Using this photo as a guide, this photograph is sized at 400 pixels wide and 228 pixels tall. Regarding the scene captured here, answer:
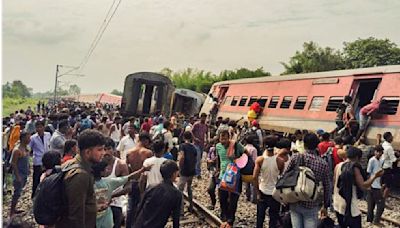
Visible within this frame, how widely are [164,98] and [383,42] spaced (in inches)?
1172

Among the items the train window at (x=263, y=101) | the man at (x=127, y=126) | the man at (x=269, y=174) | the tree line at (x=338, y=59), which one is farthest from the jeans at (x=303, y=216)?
the tree line at (x=338, y=59)

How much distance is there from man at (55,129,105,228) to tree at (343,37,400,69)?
42.6 metres

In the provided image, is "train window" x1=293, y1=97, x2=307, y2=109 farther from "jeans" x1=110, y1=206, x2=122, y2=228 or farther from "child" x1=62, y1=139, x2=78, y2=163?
"jeans" x1=110, y1=206, x2=122, y2=228

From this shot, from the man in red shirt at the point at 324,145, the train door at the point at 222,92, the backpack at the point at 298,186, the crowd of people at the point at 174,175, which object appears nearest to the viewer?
the crowd of people at the point at 174,175

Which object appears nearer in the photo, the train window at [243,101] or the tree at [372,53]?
the train window at [243,101]

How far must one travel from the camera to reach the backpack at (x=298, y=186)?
473cm

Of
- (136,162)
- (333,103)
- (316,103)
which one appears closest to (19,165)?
(136,162)

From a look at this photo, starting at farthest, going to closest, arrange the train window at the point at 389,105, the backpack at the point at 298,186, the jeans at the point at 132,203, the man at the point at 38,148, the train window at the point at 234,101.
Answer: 1. the train window at the point at 234,101
2. the train window at the point at 389,105
3. the man at the point at 38,148
4. the jeans at the point at 132,203
5. the backpack at the point at 298,186

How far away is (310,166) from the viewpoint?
493 cm

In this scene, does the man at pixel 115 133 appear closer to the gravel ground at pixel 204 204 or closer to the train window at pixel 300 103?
the gravel ground at pixel 204 204

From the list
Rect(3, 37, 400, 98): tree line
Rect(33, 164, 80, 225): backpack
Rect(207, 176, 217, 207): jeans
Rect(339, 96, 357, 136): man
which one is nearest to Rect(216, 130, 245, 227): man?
Rect(207, 176, 217, 207): jeans

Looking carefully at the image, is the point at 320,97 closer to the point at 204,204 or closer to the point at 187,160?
the point at 204,204

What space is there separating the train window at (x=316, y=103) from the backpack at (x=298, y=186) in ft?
31.0

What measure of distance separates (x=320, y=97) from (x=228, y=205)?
27.0ft
